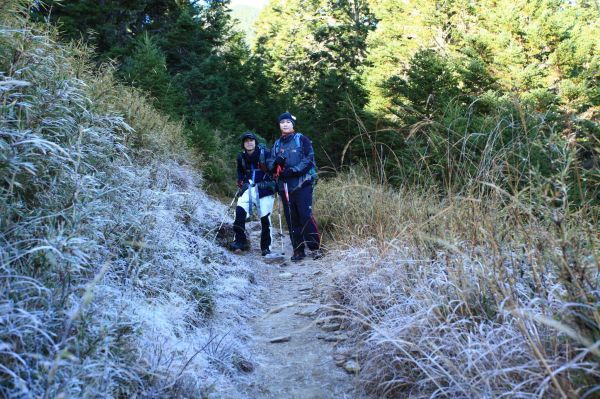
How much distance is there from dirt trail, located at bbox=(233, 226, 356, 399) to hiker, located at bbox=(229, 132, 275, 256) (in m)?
2.03

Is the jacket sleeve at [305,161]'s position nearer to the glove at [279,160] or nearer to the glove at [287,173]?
the glove at [287,173]

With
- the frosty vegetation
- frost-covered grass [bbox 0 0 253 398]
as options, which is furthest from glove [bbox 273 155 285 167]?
the frosty vegetation

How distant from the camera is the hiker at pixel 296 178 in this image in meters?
6.84

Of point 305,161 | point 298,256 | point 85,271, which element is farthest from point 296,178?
point 85,271

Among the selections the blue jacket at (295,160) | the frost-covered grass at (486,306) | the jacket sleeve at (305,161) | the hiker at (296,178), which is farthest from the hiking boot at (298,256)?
the frost-covered grass at (486,306)

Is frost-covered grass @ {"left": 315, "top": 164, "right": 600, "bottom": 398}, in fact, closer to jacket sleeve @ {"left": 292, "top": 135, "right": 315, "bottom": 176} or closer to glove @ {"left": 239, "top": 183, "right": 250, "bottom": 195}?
jacket sleeve @ {"left": 292, "top": 135, "right": 315, "bottom": 176}

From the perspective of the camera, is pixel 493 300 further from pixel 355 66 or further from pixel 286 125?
pixel 355 66

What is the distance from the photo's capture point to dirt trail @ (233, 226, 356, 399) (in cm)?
271

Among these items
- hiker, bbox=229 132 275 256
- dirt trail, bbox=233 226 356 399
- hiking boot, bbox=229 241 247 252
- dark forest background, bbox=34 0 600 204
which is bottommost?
hiking boot, bbox=229 241 247 252

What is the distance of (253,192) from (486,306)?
199 inches

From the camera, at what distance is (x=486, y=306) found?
2.48 m

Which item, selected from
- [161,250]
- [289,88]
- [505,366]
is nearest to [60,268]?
[161,250]

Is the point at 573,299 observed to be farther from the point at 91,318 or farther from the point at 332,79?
the point at 332,79

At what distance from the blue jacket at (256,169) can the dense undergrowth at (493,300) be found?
11.1ft
